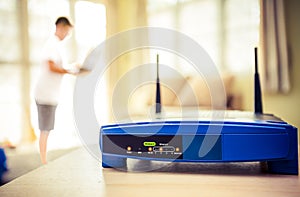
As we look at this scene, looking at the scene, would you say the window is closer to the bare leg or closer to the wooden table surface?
the bare leg

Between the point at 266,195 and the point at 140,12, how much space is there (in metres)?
2.43

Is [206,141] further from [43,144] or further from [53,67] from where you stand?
[43,144]

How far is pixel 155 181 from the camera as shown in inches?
19.3

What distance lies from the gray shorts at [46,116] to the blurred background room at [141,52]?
0.12 feet

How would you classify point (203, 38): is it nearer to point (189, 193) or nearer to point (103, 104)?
point (103, 104)

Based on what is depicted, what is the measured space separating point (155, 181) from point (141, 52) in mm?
2183

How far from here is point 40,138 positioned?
1.75 m

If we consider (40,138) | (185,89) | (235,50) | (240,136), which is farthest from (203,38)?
(240,136)

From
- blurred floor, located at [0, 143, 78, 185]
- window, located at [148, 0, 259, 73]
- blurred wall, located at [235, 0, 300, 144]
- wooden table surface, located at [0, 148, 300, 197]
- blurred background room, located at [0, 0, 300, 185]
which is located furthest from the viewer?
window, located at [148, 0, 259, 73]

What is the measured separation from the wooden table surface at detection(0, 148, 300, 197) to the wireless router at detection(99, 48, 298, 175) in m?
0.03

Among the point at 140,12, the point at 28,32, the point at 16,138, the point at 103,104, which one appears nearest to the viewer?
the point at 16,138

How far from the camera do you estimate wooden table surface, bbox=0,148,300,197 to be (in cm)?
43

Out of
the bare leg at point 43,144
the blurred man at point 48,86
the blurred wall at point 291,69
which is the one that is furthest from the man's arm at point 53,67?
the blurred wall at point 291,69

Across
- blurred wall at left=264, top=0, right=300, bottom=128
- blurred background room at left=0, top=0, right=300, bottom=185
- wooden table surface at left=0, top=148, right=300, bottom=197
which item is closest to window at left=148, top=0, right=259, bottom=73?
blurred background room at left=0, top=0, right=300, bottom=185
